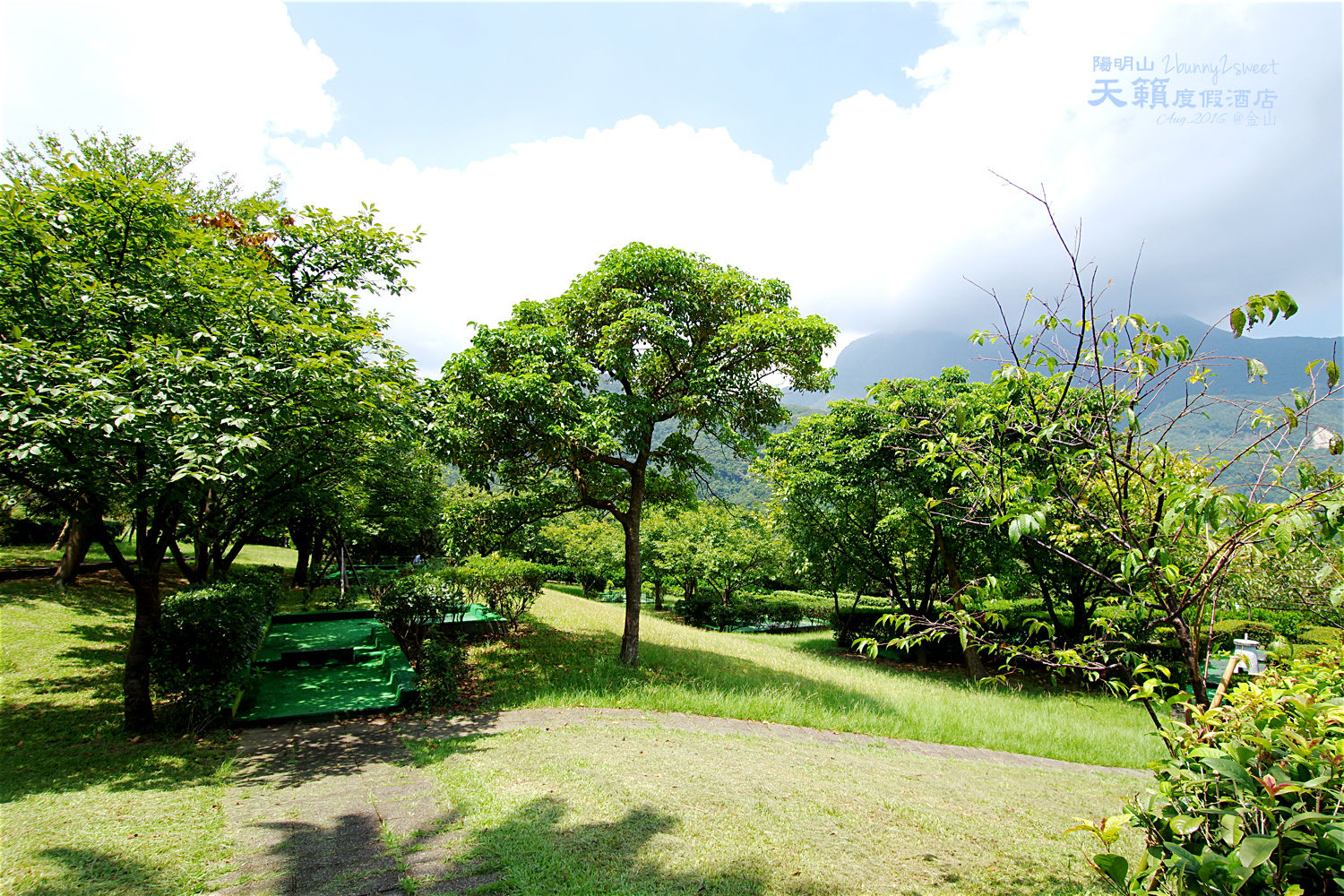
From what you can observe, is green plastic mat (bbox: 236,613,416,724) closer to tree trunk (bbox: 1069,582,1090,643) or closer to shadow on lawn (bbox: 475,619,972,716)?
shadow on lawn (bbox: 475,619,972,716)

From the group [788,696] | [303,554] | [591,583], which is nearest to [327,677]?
[788,696]

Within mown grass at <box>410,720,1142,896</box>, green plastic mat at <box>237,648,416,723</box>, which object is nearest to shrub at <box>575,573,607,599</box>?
green plastic mat at <box>237,648,416,723</box>

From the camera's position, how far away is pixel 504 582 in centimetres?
1237

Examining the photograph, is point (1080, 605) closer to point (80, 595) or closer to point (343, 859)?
point (343, 859)

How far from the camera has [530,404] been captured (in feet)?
29.9

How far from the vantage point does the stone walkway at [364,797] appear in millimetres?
3729

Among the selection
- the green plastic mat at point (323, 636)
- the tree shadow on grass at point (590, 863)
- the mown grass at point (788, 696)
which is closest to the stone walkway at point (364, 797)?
the tree shadow on grass at point (590, 863)

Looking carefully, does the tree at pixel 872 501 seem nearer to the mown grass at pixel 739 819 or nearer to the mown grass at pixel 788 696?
the mown grass at pixel 788 696

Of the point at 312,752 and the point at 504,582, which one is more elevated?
the point at 504,582

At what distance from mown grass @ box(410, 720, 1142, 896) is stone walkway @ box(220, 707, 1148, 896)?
28 centimetres

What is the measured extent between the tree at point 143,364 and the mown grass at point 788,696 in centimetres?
462

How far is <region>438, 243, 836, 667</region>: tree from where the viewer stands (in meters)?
9.09

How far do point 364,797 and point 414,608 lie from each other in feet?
14.9

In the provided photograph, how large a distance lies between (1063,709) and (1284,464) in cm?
1301
